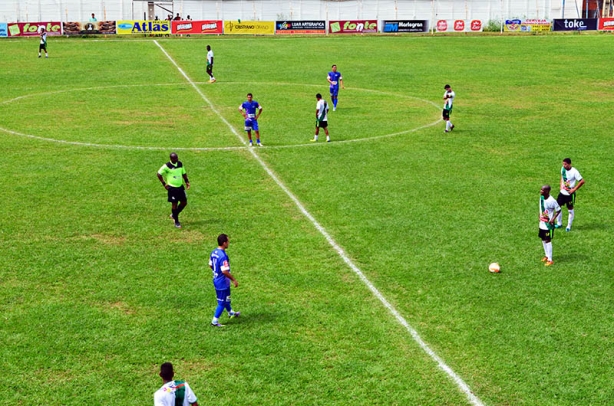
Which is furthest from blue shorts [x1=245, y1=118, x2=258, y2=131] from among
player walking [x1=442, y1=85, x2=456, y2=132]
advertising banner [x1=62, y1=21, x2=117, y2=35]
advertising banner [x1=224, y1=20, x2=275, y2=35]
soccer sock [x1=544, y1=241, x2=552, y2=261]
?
advertising banner [x1=62, y1=21, x2=117, y2=35]

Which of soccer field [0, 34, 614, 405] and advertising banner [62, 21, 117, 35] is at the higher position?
advertising banner [62, 21, 117, 35]

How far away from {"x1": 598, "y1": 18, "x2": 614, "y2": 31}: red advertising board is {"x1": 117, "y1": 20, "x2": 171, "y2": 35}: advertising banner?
160 ft

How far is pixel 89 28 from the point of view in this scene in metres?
83.2

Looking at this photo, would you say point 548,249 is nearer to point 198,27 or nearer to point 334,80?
point 334,80

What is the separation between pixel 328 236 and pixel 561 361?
884 centimetres

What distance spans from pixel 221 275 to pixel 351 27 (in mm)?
74895

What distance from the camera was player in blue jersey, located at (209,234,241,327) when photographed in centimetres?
1592

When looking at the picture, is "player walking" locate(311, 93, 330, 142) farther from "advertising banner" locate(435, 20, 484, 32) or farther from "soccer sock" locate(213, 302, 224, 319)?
"advertising banner" locate(435, 20, 484, 32)

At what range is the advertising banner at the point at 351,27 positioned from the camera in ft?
286

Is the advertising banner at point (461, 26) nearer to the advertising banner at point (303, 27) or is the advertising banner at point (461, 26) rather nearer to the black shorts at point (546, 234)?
the advertising banner at point (303, 27)

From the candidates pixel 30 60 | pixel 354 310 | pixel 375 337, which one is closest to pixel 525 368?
pixel 375 337

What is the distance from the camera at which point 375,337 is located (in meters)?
16.3

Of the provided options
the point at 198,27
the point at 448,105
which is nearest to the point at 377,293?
the point at 448,105

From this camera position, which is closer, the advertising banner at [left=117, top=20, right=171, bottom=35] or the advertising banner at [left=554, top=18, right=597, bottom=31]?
the advertising banner at [left=117, top=20, right=171, bottom=35]
